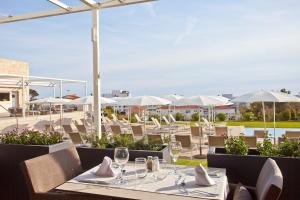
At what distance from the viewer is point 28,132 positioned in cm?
449

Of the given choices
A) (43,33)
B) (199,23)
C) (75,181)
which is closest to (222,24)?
(199,23)

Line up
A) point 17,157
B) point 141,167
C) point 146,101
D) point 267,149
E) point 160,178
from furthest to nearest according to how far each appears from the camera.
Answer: point 146,101
point 17,157
point 267,149
point 141,167
point 160,178

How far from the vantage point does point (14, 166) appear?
4.09m

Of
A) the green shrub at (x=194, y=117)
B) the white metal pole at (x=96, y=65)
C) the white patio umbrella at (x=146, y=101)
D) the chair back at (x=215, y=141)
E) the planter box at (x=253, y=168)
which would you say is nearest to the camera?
the planter box at (x=253, y=168)

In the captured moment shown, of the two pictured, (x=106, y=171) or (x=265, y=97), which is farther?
(x=265, y=97)

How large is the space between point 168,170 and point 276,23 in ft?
30.6

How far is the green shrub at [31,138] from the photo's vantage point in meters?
4.28

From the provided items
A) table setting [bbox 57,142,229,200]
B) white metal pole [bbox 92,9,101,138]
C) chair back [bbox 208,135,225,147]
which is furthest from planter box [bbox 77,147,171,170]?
chair back [bbox 208,135,225,147]

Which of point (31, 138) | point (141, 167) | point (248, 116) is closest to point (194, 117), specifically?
point (248, 116)

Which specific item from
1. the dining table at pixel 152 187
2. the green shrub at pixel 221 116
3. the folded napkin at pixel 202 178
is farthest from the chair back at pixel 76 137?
the green shrub at pixel 221 116

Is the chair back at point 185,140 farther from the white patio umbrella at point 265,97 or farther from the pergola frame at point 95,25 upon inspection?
the pergola frame at point 95,25

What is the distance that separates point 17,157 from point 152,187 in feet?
8.04

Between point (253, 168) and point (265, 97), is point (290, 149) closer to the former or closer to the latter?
point (253, 168)

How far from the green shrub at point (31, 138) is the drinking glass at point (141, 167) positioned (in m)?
1.87
